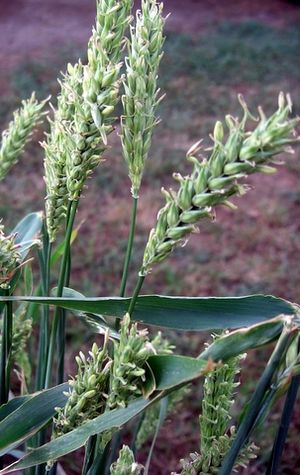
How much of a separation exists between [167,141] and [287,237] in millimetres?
816

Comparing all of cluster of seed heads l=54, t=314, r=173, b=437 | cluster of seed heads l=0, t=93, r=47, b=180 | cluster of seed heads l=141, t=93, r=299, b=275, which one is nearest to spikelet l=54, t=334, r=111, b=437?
cluster of seed heads l=54, t=314, r=173, b=437

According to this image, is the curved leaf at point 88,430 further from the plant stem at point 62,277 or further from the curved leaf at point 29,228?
the curved leaf at point 29,228

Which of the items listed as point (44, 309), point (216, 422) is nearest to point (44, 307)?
point (44, 309)

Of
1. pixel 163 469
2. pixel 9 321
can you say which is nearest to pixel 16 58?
pixel 163 469

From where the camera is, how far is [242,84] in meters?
3.59

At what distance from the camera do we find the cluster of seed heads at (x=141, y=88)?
500 millimetres

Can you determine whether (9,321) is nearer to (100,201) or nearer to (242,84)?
(100,201)

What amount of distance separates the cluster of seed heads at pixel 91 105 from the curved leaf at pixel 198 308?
96mm

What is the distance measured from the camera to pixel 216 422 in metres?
0.59

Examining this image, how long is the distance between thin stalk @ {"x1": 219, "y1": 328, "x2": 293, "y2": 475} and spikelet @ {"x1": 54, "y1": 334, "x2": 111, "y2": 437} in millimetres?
113

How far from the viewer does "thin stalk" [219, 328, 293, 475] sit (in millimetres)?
473

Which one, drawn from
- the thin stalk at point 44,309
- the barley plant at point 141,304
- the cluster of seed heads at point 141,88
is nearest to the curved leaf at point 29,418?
the barley plant at point 141,304

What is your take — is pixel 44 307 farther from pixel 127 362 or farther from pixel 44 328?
pixel 127 362

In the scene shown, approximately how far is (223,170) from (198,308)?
0.17 meters
